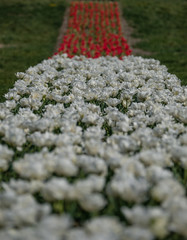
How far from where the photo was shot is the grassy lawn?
384 inches

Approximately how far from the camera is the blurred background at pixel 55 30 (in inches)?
401

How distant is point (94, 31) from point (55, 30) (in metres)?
2.26

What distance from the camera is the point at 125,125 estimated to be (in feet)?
10.9

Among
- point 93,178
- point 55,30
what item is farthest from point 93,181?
point 55,30

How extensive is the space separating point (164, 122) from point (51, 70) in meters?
3.65

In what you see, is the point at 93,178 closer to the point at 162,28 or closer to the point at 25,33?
the point at 25,33

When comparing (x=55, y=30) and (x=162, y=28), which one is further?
(x=162, y=28)

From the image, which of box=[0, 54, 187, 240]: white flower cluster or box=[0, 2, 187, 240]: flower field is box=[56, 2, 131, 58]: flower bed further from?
box=[0, 54, 187, 240]: white flower cluster

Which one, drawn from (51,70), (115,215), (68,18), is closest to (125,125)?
(115,215)

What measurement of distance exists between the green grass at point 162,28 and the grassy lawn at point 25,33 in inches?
172

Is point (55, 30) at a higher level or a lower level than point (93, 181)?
higher

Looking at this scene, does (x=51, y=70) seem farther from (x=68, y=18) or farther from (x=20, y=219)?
(x=68, y=18)

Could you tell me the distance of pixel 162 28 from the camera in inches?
640

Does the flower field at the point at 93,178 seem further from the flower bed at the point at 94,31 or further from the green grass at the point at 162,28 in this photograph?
the flower bed at the point at 94,31
